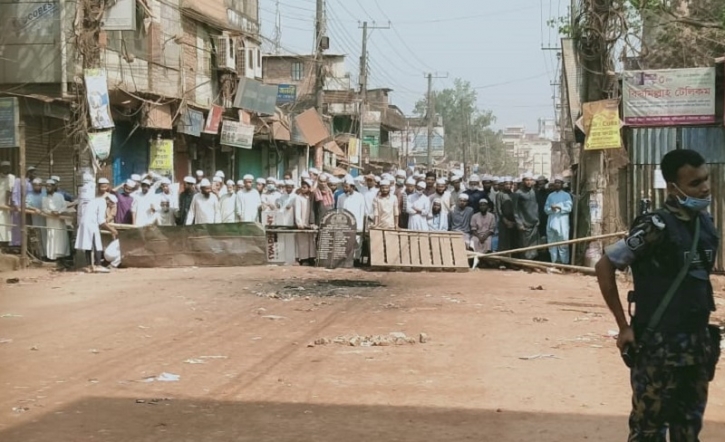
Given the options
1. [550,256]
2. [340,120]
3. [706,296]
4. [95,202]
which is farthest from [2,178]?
[340,120]

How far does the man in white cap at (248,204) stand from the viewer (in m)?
19.5

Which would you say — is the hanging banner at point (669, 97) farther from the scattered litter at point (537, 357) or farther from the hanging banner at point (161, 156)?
the hanging banner at point (161, 156)

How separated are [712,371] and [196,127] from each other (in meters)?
23.6

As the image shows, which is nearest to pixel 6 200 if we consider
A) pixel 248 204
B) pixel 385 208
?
pixel 248 204

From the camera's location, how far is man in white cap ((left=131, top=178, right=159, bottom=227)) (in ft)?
60.3

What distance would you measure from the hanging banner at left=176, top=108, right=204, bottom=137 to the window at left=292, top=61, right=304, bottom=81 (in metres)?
29.7

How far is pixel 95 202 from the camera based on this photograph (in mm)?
16625

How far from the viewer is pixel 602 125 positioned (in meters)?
15.5

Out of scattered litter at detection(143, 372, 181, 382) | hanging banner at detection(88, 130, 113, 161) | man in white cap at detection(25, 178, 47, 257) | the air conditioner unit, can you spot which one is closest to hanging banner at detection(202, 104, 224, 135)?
the air conditioner unit

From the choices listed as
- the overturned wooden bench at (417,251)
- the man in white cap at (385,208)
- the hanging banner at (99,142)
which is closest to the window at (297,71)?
the man in white cap at (385,208)

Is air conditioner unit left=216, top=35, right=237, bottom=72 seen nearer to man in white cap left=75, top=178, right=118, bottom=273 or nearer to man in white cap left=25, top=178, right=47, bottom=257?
man in white cap left=25, top=178, right=47, bottom=257

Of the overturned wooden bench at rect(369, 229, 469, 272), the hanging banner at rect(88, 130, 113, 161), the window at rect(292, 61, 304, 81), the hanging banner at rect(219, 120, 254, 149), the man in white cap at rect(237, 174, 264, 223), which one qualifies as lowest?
the overturned wooden bench at rect(369, 229, 469, 272)

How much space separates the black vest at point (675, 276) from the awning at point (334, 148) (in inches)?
1573

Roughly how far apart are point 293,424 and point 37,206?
13483 mm
